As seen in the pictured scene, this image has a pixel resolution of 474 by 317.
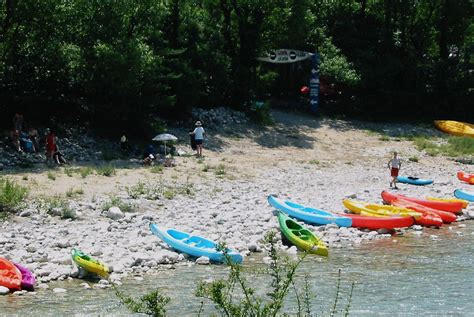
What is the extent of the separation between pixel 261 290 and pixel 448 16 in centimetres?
3120

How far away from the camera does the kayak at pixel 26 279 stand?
15.4 m

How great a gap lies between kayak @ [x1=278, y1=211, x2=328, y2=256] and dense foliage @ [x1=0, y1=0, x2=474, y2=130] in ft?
34.9

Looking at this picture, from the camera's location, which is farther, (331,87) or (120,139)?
(331,87)

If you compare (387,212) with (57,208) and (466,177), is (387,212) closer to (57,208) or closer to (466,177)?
(466,177)

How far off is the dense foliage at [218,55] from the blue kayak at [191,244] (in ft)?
34.9

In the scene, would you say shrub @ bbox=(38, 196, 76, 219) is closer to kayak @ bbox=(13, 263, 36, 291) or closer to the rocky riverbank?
the rocky riverbank

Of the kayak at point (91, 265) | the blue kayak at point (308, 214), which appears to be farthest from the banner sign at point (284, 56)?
the kayak at point (91, 265)

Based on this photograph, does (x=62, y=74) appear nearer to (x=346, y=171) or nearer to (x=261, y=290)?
(x=346, y=171)

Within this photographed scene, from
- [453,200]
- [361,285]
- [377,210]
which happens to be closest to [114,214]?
[361,285]

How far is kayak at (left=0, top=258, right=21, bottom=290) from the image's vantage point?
15.4 meters

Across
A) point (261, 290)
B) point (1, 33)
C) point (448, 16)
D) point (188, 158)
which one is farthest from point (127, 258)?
point (448, 16)

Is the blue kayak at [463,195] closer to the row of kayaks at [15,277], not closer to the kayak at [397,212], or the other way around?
the kayak at [397,212]

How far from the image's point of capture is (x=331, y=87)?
137 ft

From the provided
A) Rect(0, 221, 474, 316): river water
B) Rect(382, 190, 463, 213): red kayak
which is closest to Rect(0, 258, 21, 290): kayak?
Rect(0, 221, 474, 316): river water
